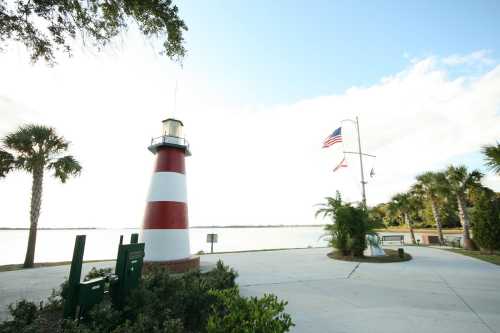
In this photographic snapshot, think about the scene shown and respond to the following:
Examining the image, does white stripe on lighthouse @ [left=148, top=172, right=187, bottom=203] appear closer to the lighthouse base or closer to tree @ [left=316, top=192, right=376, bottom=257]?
the lighthouse base

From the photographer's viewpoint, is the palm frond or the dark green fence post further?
the palm frond

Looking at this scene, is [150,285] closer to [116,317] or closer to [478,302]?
[116,317]

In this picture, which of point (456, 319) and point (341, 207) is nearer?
point (456, 319)

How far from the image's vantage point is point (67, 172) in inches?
590

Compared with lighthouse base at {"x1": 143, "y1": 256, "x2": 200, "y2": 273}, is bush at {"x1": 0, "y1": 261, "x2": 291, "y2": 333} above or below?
above

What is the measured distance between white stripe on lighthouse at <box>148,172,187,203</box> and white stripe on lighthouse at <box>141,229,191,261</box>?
1.54m

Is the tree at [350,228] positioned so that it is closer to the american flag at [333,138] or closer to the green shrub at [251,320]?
the american flag at [333,138]

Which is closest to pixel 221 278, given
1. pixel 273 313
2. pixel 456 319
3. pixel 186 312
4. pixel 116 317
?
pixel 186 312

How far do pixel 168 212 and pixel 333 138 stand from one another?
36.9 ft

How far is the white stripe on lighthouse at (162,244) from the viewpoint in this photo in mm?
11025

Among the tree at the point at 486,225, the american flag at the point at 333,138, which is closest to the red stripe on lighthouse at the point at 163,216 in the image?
the american flag at the point at 333,138

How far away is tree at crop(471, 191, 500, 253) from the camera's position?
15.2 meters

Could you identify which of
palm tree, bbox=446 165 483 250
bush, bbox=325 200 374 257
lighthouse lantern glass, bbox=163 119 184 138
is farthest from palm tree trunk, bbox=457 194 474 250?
lighthouse lantern glass, bbox=163 119 184 138

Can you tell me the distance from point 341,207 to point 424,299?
336 inches
